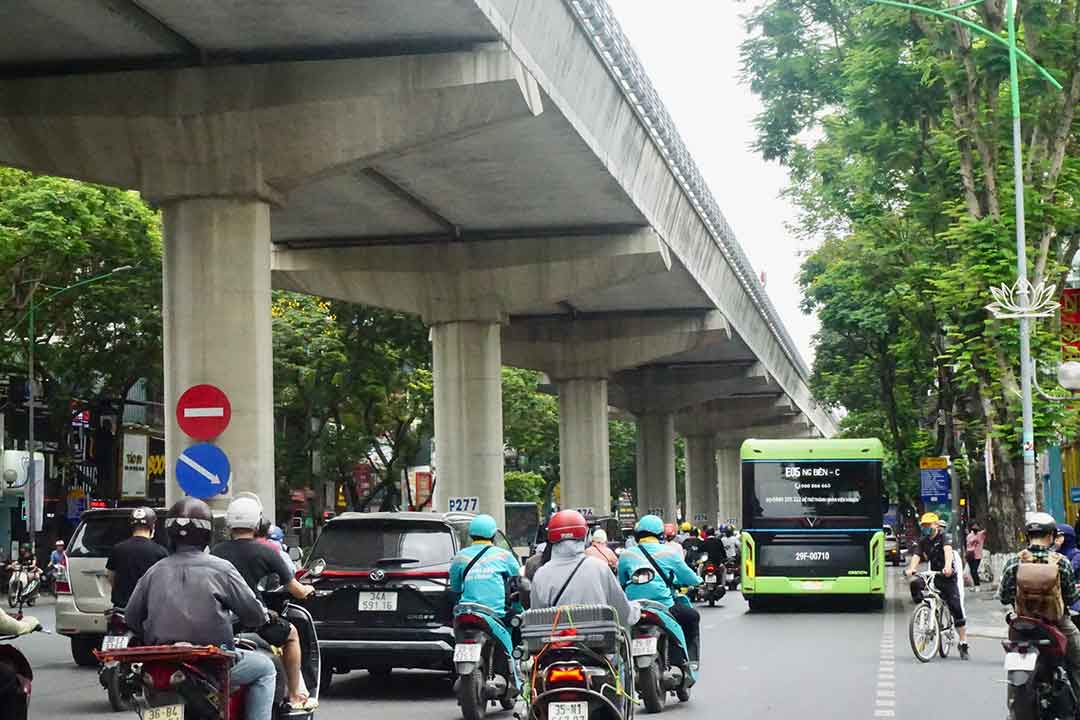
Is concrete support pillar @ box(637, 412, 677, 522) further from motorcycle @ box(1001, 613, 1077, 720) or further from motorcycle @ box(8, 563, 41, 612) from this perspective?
motorcycle @ box(1001, 613, 1077, 720)

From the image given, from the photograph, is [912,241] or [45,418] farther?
[45,418]

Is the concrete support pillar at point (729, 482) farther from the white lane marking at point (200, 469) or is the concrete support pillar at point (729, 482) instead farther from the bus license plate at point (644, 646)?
the bus license plate at point (644, 646)

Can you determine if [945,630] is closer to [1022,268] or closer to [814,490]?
[1022,268]

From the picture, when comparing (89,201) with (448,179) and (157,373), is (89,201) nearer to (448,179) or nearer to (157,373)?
(157,373)

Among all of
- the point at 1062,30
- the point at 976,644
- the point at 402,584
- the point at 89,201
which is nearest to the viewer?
the point at 402,584

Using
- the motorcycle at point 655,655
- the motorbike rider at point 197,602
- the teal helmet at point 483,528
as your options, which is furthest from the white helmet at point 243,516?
the motorcycle at point 655,655

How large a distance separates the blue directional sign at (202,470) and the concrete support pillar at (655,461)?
49256 millimetres

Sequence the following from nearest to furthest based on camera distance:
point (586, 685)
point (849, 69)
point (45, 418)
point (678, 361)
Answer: point (586, 685) < point (849, 69) < point (45, 418) < point (678, 361)

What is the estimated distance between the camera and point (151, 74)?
2198 centimetres

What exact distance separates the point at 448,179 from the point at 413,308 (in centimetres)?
794

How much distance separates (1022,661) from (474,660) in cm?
419

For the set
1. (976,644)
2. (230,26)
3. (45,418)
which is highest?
(230,26)

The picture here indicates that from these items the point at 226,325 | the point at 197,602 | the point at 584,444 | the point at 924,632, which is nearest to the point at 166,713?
the point at 197,602

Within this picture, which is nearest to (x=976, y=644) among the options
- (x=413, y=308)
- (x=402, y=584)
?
(x=402, y=584)
